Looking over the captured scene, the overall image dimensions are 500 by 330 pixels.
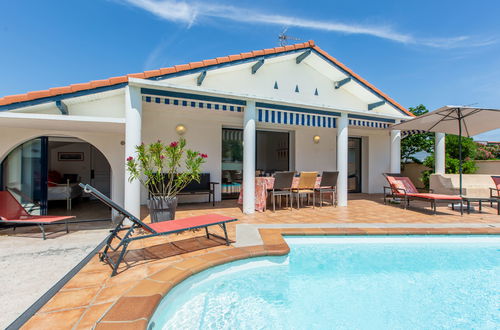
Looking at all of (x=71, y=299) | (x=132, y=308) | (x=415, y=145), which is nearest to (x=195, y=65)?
(x=71, y=299)

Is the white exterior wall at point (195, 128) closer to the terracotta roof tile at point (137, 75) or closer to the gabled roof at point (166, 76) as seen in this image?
the gabled roof at point (166, 76)

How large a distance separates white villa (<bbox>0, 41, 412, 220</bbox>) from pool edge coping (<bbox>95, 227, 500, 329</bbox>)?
3184 millimetres

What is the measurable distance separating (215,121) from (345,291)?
9110 millimetres

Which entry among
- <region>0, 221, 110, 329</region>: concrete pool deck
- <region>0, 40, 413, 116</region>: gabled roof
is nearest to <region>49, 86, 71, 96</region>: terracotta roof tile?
<region>0, 40, 413, 116</region>: gabled roof

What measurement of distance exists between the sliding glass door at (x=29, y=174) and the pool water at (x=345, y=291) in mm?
6527

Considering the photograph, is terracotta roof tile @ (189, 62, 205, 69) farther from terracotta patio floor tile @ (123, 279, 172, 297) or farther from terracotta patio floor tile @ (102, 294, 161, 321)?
terracotta patio floor tile @ (102, 294, 161, 321)

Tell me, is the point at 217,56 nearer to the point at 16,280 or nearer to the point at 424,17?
the point at 16,280

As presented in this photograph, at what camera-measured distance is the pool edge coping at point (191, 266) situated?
2.48 m

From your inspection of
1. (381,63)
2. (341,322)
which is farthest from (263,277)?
(381,63)

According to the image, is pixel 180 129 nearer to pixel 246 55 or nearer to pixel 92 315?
pixel 246 55

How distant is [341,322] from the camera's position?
3219mm

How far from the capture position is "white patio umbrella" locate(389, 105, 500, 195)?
348 inches

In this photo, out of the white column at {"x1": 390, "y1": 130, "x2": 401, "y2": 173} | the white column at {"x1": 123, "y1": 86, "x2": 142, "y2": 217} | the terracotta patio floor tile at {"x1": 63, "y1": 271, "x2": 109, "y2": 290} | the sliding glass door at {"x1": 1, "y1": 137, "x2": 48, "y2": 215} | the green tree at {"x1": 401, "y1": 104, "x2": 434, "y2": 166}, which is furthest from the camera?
the green tree at {"x1": 401, "y1": 104, "x2": 434, "y2": 166}

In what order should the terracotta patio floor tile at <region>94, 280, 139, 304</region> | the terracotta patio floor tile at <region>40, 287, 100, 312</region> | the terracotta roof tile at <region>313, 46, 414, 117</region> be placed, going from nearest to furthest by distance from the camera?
the terracotta patio floor tile at <region>40, 287, 100, 312</region>
the terracotta patio floor tile at <region>94, 280, 139, 304</region>
the terracotta roof tile at <region>313, 46, 414, 117</region>
